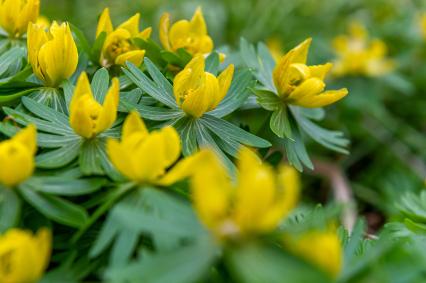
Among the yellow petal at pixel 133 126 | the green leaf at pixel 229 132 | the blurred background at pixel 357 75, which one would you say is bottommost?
the blurred background at pixel 357 75

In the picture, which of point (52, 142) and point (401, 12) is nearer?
point (52, 142)

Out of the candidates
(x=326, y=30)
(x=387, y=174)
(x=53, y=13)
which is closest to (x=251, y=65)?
(x=387, y=174)

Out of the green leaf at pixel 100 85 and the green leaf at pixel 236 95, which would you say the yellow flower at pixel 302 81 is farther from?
the green leaf at pixel 100 85

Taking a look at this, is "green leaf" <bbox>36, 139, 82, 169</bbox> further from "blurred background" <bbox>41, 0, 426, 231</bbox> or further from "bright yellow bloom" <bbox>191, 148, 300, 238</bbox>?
"blurred background" <bbox>41, 0, 426, 231</bbox>

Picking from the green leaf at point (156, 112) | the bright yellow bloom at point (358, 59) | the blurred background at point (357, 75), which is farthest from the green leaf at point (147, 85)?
the bright yellow bloom at point (358, 59)

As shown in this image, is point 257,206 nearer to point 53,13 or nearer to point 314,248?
point 314,248

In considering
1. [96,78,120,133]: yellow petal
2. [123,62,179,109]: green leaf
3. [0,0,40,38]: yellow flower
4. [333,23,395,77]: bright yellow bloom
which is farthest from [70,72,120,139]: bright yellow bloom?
[333,23,395,77]: bright yellow bloom

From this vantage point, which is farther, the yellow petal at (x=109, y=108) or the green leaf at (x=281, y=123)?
the green leaf at (x=281, y=123)
